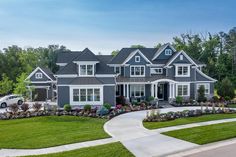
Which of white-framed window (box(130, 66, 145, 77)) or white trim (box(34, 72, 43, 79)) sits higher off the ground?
white-framed window (box(130, 66, 145, 77))

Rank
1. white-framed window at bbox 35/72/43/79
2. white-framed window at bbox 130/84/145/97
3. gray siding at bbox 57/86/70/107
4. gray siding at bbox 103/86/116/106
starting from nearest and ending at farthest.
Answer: gray siding at bbox 57/86/70/107 → gray siding at bbox 103/86/116/106 → white-framed window at bbox 130/84/145/97 → white-framed window at bbox 35/72/43/79

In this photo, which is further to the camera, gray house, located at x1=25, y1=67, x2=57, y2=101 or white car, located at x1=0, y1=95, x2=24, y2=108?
gray house, located at x1=25, y1=67, x2=57, y2=101

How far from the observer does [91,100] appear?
29.4 m

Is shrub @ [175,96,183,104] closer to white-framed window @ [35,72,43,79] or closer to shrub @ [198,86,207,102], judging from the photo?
shrub @ [198,86,207,102]

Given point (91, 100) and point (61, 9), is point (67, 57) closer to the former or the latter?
point (91, 100)

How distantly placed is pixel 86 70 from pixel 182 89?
44.7 ft

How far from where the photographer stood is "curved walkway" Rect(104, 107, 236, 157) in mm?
13391

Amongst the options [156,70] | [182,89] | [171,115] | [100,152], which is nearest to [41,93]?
[156,70]

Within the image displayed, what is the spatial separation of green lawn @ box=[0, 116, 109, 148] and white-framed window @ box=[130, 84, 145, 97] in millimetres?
12854

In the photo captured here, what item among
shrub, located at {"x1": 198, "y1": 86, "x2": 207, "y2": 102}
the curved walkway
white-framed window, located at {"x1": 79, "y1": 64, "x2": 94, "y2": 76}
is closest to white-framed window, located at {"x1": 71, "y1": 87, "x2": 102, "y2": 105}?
white-framed window, located at {"x1": 79, "y1": 64, "x2": 94, "y2": 76}

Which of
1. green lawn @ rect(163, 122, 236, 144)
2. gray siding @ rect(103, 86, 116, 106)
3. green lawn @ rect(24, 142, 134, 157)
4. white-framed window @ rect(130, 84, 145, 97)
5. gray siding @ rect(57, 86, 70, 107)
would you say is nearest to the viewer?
green lawn @ rect(24, 142, 134, 157)

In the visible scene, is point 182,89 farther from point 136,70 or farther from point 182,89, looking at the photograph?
point 136,70

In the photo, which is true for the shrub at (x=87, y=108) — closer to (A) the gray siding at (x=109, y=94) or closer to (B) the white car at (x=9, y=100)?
(A) the gray siding at (x=109, y=94)

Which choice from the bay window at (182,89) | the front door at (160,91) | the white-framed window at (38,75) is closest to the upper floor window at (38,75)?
the white-framed window at (38,75)
